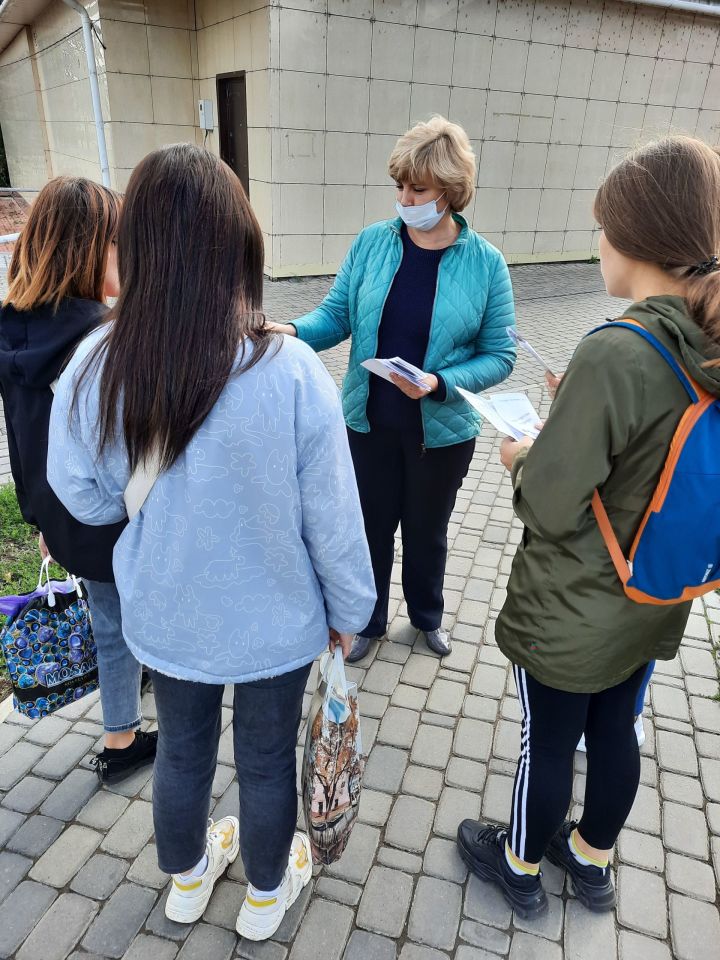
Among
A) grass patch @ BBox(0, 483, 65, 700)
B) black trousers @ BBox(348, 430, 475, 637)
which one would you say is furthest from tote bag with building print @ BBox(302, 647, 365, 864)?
grass patch @ BBox(0, 483, 65, 700)

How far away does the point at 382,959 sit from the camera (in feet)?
6.11

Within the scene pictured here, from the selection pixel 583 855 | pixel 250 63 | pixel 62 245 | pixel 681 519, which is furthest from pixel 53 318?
pixel 250 63

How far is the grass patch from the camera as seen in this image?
11.3 ft

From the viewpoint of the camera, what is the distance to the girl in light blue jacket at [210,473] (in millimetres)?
1240

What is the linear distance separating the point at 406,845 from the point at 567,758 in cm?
73

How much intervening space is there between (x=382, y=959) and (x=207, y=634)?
3.84 ft

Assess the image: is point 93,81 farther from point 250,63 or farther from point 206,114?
point 250,63

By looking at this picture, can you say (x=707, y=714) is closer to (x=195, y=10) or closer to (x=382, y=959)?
(x=382, y=959)

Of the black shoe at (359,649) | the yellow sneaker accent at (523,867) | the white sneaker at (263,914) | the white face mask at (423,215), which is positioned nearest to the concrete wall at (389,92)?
the white face mask at (423,215)

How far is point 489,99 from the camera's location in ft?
33.5

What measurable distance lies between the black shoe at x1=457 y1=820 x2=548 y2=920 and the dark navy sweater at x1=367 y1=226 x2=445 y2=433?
1.45 metres

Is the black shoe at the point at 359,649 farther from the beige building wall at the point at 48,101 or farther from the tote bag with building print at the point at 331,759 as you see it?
the beige building wall at the point at 48,101

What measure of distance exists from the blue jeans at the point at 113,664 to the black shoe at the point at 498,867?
1.21 m

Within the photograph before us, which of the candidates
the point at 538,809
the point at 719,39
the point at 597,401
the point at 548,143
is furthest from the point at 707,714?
the point at 719,39
